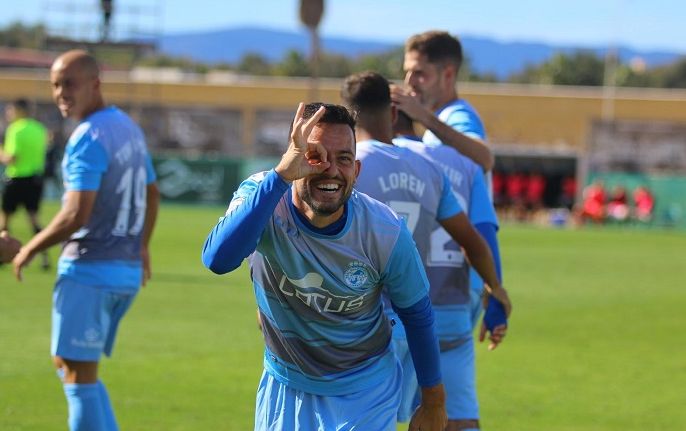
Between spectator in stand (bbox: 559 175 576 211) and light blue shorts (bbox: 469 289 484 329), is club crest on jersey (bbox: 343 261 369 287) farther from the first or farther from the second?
spectator in stand (bbox: 559 175 576 211)

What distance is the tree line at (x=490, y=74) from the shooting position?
108000 mm

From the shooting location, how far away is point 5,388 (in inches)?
390

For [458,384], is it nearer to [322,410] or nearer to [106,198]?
[322,410]

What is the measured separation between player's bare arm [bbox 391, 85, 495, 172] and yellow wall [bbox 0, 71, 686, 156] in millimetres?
56966

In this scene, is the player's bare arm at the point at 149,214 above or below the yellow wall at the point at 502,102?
above

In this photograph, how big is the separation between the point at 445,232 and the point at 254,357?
541cm

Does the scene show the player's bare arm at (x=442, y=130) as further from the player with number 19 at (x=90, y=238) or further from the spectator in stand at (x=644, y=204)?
the spectator in stand at (x=644, y=204)

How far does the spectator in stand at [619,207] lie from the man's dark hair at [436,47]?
111 ft

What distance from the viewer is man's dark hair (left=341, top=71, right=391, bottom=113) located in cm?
617

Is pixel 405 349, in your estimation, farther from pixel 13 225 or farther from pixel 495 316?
pixel 13 225

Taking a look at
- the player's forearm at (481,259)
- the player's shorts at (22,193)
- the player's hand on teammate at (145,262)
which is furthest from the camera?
the player's shorts at (22,193)

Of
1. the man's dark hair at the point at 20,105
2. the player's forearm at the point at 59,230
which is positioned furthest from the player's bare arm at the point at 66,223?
the man's dark hair at the point at 20,105

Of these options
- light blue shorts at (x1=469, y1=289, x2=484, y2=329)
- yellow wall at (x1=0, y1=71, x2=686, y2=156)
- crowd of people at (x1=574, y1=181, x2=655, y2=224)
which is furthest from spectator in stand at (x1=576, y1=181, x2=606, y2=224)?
light blue shorts at (x1=469, y1=289, x2=484, y2=329)

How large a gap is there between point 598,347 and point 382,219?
8.86 metres
